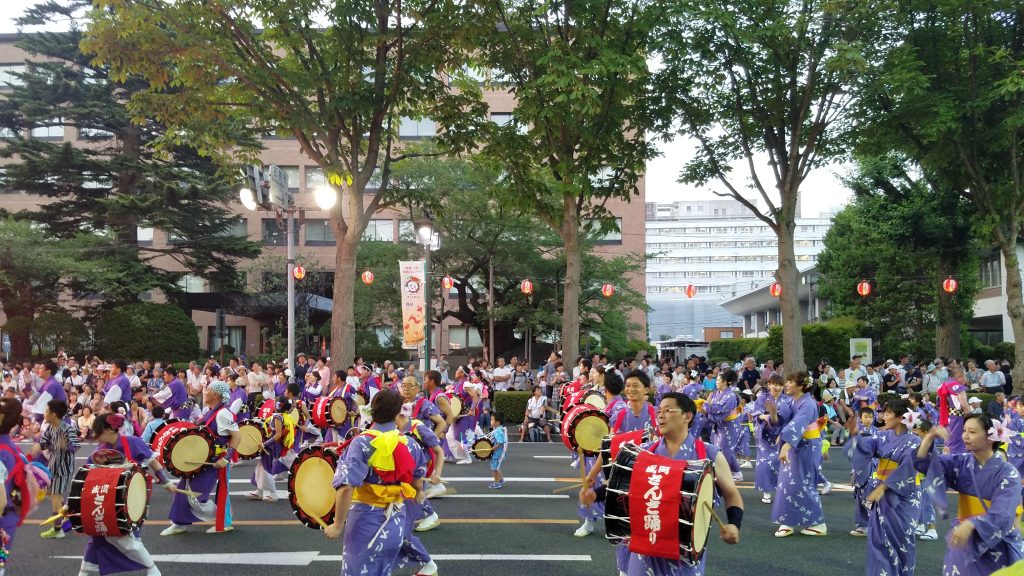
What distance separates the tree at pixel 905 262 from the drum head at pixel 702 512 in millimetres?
25489

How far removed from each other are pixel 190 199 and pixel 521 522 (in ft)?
94.8

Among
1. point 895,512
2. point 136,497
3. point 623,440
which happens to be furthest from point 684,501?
point 136,497

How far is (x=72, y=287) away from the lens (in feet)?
105

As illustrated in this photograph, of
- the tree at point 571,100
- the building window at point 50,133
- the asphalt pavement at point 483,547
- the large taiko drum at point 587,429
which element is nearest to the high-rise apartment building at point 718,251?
the building window at point 50,133

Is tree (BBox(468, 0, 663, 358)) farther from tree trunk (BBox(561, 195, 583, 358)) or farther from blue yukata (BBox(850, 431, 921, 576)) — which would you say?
blue yukata (BBox(850, 431, 921, 576))

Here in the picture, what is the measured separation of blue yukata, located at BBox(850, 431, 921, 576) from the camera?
22.1 feet

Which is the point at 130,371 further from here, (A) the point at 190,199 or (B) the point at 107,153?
(B) the point at 107,153

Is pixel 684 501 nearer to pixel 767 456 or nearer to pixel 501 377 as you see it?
pixel 767 456

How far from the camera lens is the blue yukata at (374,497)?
5.39 metres

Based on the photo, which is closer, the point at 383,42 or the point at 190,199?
the point at 383,42

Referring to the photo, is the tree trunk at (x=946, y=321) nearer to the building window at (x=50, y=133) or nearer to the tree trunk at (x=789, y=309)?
the tree trunk at (x=789, y=309)

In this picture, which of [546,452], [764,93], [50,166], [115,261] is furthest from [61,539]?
[50,166]

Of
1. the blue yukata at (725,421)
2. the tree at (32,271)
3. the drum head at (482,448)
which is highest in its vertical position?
the tree at (32,271)

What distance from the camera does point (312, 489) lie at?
21.0 feet
